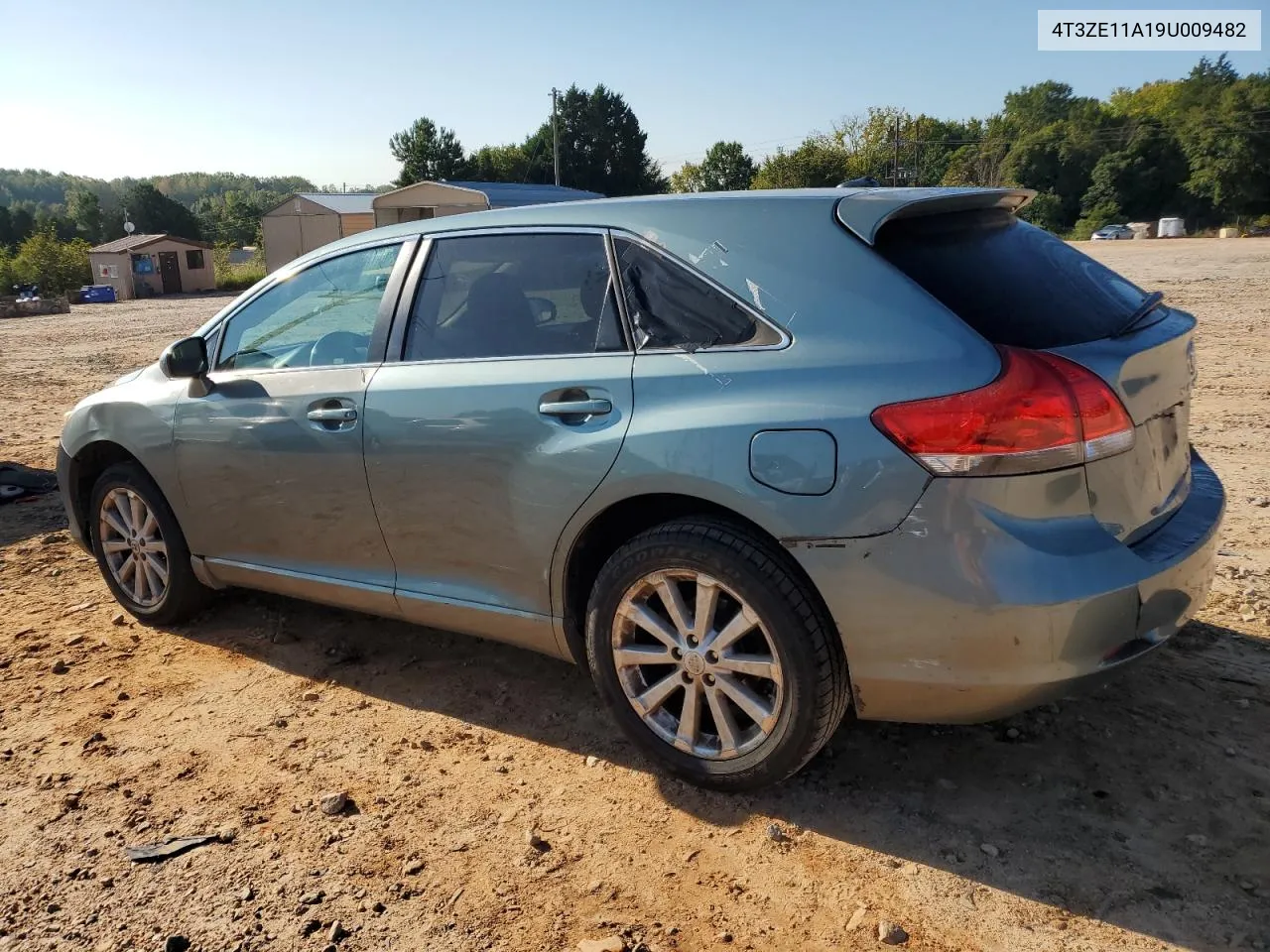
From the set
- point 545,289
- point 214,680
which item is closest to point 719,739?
point 545,289

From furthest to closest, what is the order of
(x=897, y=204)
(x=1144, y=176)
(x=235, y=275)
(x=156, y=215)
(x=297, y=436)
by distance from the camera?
1. (x=156, y=215)
2. (x=1144, y=176)
3. (x=235, y=275)
4. (x=297, y=436)
5. (x=897, y=204)

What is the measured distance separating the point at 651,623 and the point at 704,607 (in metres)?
0.21

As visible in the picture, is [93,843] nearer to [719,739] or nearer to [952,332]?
[719,739]

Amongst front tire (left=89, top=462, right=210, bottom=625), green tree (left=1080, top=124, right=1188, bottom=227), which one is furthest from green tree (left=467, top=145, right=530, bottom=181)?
front tire (left=89, top=462, right=210, bottom=625)

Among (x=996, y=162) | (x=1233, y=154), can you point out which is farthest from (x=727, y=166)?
(x=1233, y=154)

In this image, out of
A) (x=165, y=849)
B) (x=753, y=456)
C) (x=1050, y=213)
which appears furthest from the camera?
(x=1050, y=213)

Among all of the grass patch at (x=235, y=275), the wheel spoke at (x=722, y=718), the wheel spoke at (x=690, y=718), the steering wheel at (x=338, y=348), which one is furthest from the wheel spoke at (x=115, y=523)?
the grass patch at (x=235, y=275)

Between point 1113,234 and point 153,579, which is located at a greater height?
point 1113,234

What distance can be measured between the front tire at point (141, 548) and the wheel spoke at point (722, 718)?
2.64 meters

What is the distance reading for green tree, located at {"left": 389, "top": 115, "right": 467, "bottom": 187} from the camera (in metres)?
75.5

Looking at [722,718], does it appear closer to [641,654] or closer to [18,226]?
[641,654]

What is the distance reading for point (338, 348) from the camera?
380 cm

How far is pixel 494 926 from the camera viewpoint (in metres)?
2.55

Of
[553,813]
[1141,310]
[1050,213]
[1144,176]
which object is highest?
[1144,176]
